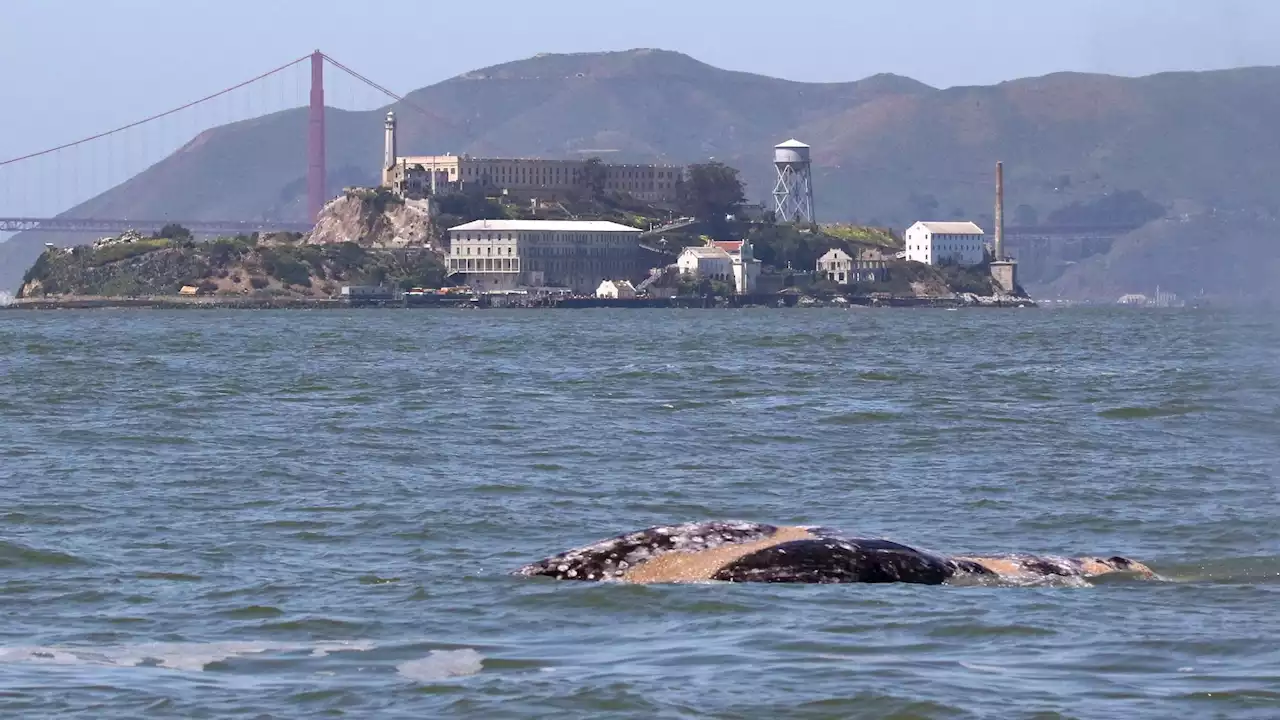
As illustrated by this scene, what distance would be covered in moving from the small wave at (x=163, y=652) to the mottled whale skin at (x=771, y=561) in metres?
2.87

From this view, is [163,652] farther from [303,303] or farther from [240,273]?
[240,273]

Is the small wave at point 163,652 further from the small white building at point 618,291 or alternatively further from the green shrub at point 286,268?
the small white building at point 618,291

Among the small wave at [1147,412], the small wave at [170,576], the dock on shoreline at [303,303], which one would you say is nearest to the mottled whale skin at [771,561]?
the small wave at [170,576]

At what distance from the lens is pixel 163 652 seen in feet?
43.2

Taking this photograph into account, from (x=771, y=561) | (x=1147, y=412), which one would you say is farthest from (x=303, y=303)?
A: (x=771, y=561)

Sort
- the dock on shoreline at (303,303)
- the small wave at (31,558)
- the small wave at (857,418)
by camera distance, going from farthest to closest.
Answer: the dock on shoreline at (303,303), the small wave at (857,418), the small wave at (31,558)

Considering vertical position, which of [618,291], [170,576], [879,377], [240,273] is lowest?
[879,377]

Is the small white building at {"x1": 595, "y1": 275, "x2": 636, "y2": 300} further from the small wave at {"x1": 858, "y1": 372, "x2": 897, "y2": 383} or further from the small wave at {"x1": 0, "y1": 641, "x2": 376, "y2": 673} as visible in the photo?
the small wave at {"x1": 0, "y1": 641, "x2": 376, "y2": 673}

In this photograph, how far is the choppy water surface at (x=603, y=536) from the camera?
1209 centimetres

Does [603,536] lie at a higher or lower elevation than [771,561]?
lower

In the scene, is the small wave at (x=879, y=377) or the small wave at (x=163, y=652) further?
the small wave at (x=879, y=377)

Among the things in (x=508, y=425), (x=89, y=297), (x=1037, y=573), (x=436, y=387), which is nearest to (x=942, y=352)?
(x=436, y=387)

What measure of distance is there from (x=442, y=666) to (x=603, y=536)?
6.41 metres

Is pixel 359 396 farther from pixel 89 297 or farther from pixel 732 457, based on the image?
pixel 89 297
